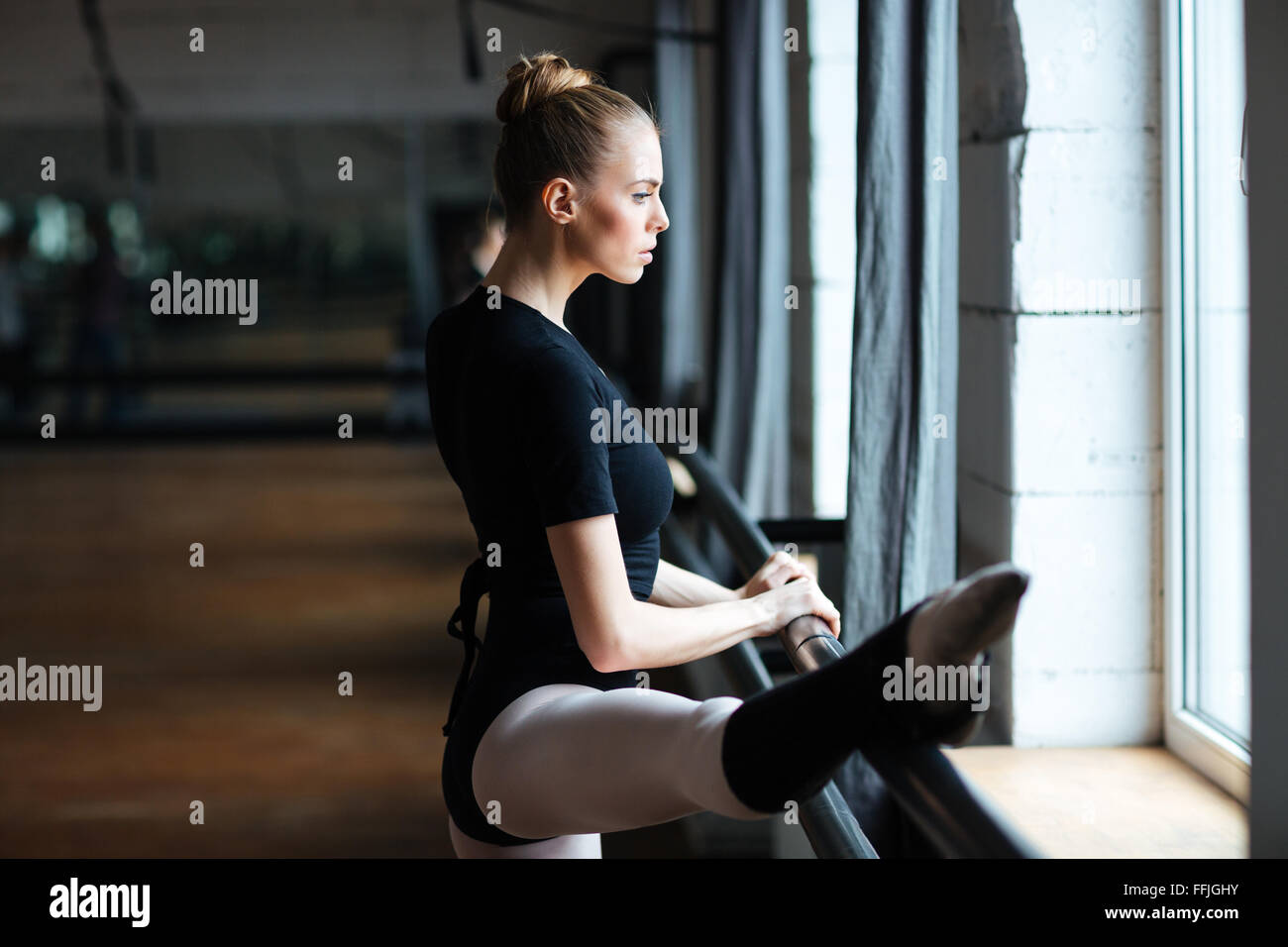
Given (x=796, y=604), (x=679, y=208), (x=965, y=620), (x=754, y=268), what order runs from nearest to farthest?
(x=965, y=620)
(x=796, y=604)
(x=754, y=268)
(x=679, y=208)

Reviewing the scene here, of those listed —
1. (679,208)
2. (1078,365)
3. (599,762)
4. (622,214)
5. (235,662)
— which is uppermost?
(679,208)

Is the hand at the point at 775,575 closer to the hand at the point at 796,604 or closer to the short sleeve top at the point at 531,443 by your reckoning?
the hand at the point at 796,604

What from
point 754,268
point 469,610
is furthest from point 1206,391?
point 754,268

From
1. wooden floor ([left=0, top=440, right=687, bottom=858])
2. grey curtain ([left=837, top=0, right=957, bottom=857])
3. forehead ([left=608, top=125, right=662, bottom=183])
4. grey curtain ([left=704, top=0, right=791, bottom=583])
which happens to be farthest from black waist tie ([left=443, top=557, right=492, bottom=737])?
grey curtain ([left=704, top=0, right=791, bottom=583])

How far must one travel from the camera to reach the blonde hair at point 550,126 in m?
1.36

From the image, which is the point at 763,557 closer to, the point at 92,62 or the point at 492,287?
the point at 492,287

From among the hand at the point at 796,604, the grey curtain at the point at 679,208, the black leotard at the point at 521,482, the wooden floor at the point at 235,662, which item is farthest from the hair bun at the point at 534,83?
the grey curtain at the point at 679,208

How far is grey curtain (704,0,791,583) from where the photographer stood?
411 cm

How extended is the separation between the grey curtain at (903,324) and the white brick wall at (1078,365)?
0.52 ft

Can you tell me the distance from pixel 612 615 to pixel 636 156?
1.56 ft

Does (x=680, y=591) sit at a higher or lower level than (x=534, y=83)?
lower

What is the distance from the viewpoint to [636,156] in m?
1.38

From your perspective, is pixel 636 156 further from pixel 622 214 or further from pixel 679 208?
pixel 679 208
